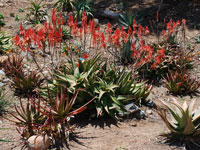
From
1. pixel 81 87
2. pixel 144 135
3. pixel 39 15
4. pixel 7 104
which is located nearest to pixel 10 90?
pixel 7 104

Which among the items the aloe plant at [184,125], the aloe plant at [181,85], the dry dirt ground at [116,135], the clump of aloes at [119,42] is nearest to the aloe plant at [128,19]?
the clump of aloes at [119,42]

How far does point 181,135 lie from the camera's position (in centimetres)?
409

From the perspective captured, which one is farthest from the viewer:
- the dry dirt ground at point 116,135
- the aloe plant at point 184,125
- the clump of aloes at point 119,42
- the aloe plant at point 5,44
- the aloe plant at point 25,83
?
the aloe plant at point 5,44

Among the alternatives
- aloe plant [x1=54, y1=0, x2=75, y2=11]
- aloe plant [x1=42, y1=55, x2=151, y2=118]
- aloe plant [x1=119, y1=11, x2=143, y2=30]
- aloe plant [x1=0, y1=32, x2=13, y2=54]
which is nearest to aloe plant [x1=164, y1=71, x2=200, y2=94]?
aloe plant [x1=42, y1=55, x2=151, y2=118]

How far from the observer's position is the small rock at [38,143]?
3.97 m

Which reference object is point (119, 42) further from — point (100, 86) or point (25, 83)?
point (25, 83)

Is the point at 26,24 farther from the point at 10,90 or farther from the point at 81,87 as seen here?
the point at 81,87

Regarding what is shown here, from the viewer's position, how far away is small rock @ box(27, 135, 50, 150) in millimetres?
3969

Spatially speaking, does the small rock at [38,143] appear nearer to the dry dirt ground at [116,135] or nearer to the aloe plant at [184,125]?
the dry dirt ground at [116,135]

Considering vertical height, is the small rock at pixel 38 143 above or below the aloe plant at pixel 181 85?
below

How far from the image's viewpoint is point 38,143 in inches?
156

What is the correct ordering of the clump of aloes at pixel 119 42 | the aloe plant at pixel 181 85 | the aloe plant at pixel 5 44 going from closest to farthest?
the clump of aloes at pixel 119 42
the aloe plant at pixel 181 85
the aloe plant at pixel 5 44

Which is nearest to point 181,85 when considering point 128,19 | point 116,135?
point 116,135

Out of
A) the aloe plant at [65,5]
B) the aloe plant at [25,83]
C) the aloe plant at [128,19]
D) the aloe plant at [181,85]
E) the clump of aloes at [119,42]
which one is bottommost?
the aloe plant at [181,85]
